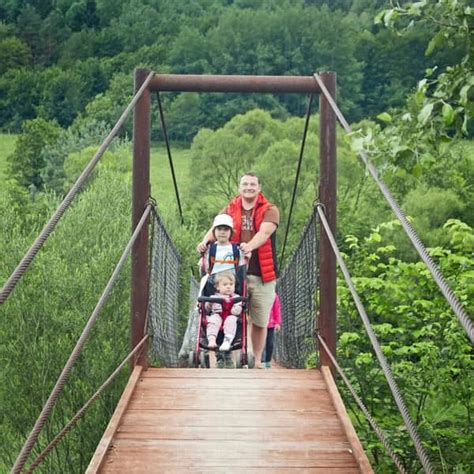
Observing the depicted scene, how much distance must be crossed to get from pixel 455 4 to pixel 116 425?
5.50 ft

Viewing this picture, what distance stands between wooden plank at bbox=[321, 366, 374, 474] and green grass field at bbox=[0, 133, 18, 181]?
41.1m

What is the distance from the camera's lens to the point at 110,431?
115 inches

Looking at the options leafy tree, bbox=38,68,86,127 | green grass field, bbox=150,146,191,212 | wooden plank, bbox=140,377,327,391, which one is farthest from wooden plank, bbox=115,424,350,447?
leafy tree, bbox=38,68,86,127

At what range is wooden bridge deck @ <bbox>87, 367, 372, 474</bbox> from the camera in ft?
9.08

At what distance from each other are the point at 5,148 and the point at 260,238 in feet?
145

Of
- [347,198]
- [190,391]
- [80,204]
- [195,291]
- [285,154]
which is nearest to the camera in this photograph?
[190,391]

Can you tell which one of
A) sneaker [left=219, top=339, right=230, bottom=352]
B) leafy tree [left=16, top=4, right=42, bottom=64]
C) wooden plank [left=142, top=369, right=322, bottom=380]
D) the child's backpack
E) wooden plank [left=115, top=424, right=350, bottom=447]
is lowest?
leafy tree [left=16, top=4, right=42, bottom=64]

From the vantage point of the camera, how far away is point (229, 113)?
135 feet

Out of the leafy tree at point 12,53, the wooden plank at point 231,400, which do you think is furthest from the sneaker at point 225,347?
the leafy tree at point 12,53

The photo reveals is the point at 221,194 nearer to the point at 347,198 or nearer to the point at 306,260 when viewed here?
the point at 347,198

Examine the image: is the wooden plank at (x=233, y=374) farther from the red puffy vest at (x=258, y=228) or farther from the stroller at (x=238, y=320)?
the red puffy vest at (x=258, y=228)

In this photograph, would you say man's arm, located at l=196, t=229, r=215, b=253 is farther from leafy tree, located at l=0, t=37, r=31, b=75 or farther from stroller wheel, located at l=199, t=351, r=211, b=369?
leafy tree, located at l=0, t=37, r=31, b=75

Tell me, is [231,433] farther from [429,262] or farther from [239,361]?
[239,361]

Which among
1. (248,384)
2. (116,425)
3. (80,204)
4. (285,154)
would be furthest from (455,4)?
(285,154)
